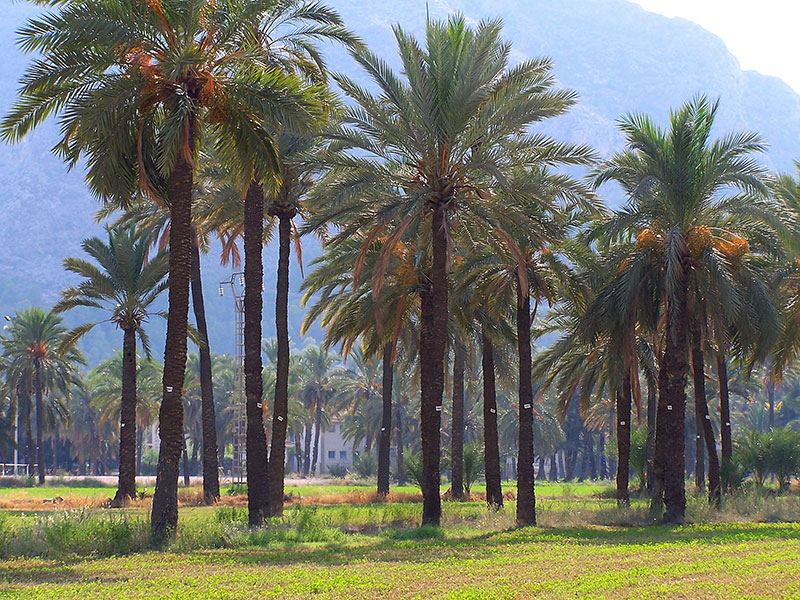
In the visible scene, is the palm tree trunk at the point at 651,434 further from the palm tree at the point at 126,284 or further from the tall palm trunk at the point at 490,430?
the palm tree at the point at 126,284

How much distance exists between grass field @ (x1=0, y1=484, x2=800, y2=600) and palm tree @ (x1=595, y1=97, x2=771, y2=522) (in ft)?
13.1

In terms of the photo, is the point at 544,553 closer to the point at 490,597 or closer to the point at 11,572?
the point at 490,597

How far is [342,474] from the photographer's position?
330 feet

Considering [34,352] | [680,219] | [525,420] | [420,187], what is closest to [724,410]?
[680,219]

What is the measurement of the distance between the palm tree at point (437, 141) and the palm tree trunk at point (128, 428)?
1562cm

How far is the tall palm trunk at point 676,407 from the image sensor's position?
2569 centimetres

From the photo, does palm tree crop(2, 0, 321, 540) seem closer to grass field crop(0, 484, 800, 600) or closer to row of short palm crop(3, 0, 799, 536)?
row of short palm crop(3, 0, 799, 536)

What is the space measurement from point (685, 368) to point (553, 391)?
5712 centimetres

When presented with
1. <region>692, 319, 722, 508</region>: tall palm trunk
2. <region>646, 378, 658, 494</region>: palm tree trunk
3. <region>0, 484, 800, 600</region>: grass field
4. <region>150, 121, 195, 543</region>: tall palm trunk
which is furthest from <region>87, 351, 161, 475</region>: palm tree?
<region>0, 484, 800, 600</region>: grass field

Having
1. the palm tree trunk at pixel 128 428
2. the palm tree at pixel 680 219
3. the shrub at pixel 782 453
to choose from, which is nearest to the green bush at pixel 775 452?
the shrub at pixel 782 453

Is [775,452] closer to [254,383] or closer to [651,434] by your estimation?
[651,434]

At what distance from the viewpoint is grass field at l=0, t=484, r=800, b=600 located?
12688 millimetres

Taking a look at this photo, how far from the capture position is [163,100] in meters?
20.0

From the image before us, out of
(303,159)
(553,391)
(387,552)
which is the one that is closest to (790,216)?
(303,159)
